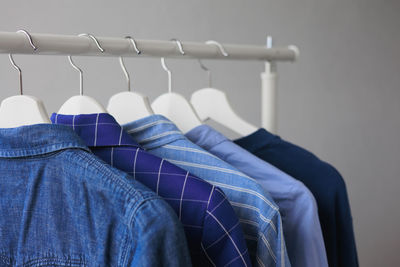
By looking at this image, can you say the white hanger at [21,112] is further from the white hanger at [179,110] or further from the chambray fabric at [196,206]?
the white hanger at [179,110]

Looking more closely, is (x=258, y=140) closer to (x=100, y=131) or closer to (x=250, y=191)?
(x=250, y=191)

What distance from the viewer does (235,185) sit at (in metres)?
0.68

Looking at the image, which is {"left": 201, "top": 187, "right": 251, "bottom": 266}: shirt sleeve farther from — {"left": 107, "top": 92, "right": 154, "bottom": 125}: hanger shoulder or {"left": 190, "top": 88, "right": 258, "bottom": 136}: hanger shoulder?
{"left": 190, "top": 88, "right": 258, "bottom": 136}: hanger shoulder

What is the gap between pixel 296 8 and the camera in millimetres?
2033

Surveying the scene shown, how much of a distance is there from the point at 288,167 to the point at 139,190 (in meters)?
0.44

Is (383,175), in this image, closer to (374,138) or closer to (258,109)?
(374,138)

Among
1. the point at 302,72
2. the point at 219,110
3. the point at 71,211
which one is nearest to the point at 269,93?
the point at 219,110

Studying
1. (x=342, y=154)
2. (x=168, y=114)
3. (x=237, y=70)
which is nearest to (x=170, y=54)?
(x=168, y=114)

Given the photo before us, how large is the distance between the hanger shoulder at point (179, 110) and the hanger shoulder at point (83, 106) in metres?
0.17

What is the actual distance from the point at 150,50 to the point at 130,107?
0.10 meters

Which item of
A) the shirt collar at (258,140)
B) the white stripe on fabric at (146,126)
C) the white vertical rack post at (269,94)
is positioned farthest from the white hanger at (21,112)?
the white vertical rack post at (269,94)

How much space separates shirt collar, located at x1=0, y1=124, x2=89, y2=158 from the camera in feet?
1.79

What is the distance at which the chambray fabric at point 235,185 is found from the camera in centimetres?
66

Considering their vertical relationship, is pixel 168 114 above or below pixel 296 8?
below
